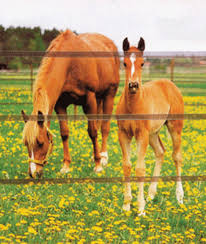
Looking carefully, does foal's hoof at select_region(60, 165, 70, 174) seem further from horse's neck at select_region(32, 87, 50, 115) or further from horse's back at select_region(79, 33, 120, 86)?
horse's back at select_region(79, 33, 120, 86)

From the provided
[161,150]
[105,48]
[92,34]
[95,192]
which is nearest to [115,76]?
[105,48]

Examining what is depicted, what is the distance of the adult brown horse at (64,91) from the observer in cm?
512

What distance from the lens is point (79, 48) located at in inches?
256

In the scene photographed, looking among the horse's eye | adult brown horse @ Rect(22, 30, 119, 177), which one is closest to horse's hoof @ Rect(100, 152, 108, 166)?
adult brown horse @ Rect(22, 30, 119, 177)

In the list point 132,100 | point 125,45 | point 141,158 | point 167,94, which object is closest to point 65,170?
point 141,158

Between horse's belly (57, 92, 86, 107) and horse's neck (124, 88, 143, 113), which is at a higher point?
horse's neck (124, 88, 143, 113)

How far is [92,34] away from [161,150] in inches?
173

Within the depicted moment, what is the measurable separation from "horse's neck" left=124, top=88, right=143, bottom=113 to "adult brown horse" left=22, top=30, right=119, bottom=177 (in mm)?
928

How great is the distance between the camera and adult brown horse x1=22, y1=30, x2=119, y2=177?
512 centimetres

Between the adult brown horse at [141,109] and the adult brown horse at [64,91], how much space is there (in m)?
0.94

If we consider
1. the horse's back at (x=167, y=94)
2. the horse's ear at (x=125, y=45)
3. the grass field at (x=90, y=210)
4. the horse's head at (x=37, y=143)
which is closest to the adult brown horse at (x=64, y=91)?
the horse's head at (x=37, y=143)

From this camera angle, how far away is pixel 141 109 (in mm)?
4344

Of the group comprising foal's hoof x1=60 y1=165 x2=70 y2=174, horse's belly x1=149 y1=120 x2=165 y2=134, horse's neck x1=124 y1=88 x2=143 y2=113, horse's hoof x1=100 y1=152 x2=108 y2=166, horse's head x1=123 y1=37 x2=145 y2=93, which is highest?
horse's head x1=123 y1=37 x2=145 y2=93

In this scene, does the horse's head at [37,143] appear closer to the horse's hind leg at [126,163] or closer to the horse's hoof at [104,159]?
the horse's hind leg at [126,163]
